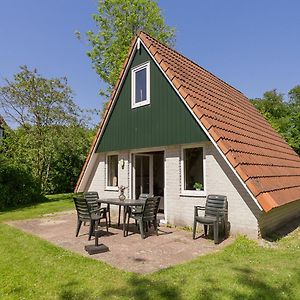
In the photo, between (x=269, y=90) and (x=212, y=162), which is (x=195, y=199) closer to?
(x=212, y=162)

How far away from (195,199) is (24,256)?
5.30 m

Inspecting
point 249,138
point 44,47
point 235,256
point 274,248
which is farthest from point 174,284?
point 44,47

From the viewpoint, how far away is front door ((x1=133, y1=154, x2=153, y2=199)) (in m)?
12.6

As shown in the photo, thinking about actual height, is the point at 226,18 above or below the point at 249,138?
above

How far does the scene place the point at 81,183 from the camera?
47.6 feet

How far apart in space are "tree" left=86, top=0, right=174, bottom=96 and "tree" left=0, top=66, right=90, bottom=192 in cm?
419

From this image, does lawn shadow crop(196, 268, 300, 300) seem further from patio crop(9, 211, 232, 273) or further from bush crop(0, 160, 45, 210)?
bush crop(0, 160, 45, 210)

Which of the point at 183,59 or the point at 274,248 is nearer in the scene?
the point at 274,248

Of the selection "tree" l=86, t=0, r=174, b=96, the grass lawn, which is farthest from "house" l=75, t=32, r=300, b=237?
"tree" l=86, t=0, r=174, b=96

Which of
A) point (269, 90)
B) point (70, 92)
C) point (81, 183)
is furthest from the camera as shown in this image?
point (269, 90)

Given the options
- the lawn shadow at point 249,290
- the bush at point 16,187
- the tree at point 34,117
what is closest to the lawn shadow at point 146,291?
the lawn shadow at point 249,290

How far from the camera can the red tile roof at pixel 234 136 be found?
799 centimetres

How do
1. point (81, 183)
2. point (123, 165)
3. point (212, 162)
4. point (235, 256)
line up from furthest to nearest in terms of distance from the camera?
1. point (81, 183)
2. point (123, 165)
3. point (212, 162)
4. point (235, 256)

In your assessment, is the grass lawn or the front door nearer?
the grass lawn
